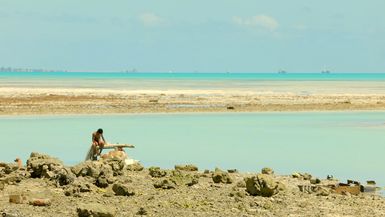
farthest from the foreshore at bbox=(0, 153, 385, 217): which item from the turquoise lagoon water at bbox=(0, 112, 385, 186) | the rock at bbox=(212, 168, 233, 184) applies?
the turquoise lagoon water at bbox=(0, 112, 385, 186)

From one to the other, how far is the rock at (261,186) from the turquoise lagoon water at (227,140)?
4386 millimetres

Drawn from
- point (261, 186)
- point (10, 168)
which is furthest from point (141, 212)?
point (10, 168)

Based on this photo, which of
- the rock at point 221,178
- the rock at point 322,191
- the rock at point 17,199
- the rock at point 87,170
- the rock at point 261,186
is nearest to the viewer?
the rock at point 17,199

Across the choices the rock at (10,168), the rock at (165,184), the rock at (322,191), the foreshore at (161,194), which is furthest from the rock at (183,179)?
the rock at (10,168)

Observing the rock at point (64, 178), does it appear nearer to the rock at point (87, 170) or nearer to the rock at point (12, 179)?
the rock at point (87, 170)

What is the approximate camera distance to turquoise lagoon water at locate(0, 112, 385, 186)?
20266mm

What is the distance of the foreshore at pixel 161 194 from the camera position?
12.0 metres

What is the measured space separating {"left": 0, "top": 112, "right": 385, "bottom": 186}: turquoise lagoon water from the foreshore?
3362 millimetres

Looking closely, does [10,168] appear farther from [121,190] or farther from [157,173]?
[121,190]

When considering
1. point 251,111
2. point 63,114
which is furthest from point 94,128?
point 251,111

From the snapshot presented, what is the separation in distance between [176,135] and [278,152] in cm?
627

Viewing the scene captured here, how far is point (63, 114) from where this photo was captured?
39.6 m

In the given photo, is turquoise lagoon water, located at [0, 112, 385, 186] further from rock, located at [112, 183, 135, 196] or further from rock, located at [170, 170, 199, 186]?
rock, located at [112, 183, 135, 196]

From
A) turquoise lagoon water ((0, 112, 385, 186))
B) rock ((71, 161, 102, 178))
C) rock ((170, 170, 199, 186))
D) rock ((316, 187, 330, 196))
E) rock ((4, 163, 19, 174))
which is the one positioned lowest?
turquoise lagoon water ((0, 112, 385, 186))
